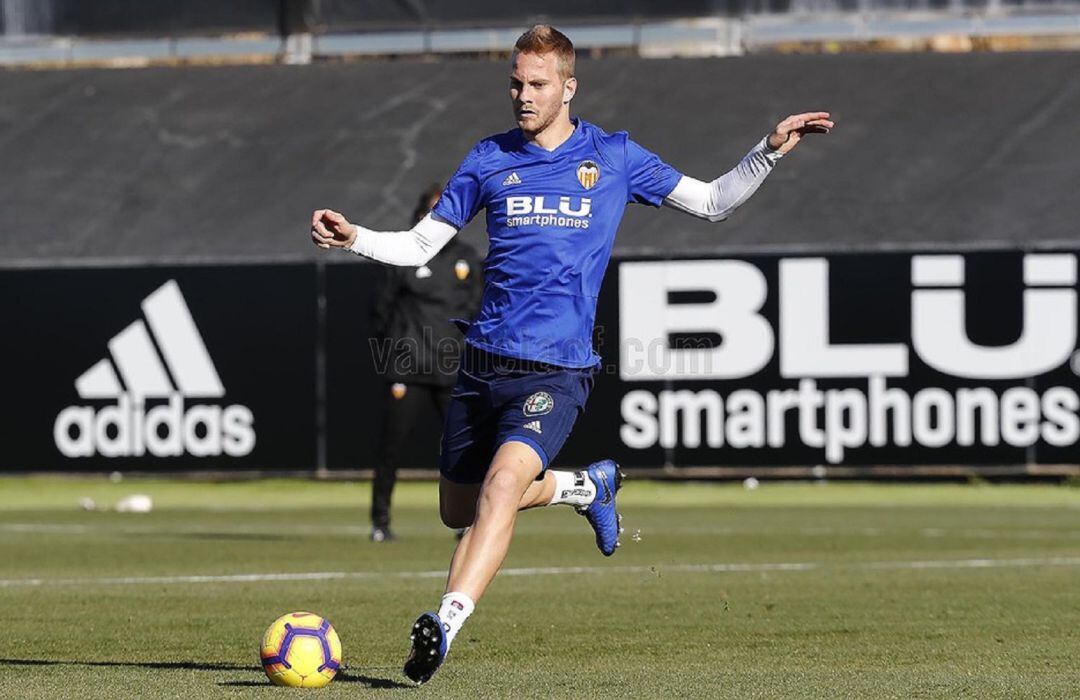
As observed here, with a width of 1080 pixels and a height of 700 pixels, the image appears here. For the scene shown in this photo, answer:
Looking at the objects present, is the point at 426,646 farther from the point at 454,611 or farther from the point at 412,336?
the point at 412,336

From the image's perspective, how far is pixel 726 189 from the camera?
27.1 ft

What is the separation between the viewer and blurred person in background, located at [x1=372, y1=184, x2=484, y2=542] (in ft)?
48.2

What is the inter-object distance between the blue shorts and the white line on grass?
3.99m

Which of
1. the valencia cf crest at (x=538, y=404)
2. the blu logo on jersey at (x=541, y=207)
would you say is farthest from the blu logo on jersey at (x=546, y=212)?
the valencia cf crest at (x=538, y=404)

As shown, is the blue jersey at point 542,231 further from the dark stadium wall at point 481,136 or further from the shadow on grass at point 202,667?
the dark stadium wall at point 481,136

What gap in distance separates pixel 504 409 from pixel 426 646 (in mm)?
1332

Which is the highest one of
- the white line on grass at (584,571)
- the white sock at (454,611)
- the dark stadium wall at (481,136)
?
the dark stadium wall at (481,136)

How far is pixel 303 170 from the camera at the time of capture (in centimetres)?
2378

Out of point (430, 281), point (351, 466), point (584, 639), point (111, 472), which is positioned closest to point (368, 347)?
point (351, 466)

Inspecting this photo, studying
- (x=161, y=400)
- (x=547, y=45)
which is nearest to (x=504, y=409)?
(x=547, y=45)

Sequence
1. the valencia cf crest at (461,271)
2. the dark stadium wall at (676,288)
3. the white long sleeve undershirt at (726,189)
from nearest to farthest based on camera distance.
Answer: the white long sleeve undershirt at (726,189), the valencia cf crest at (461,271), the dark stadium wall at (676,288)

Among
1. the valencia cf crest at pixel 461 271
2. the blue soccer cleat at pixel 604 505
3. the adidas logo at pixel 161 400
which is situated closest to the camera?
the blue soccer cleat at pixel 604 505

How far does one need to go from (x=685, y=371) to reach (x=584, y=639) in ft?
38.6

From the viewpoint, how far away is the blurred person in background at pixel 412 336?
1470 centimetres
